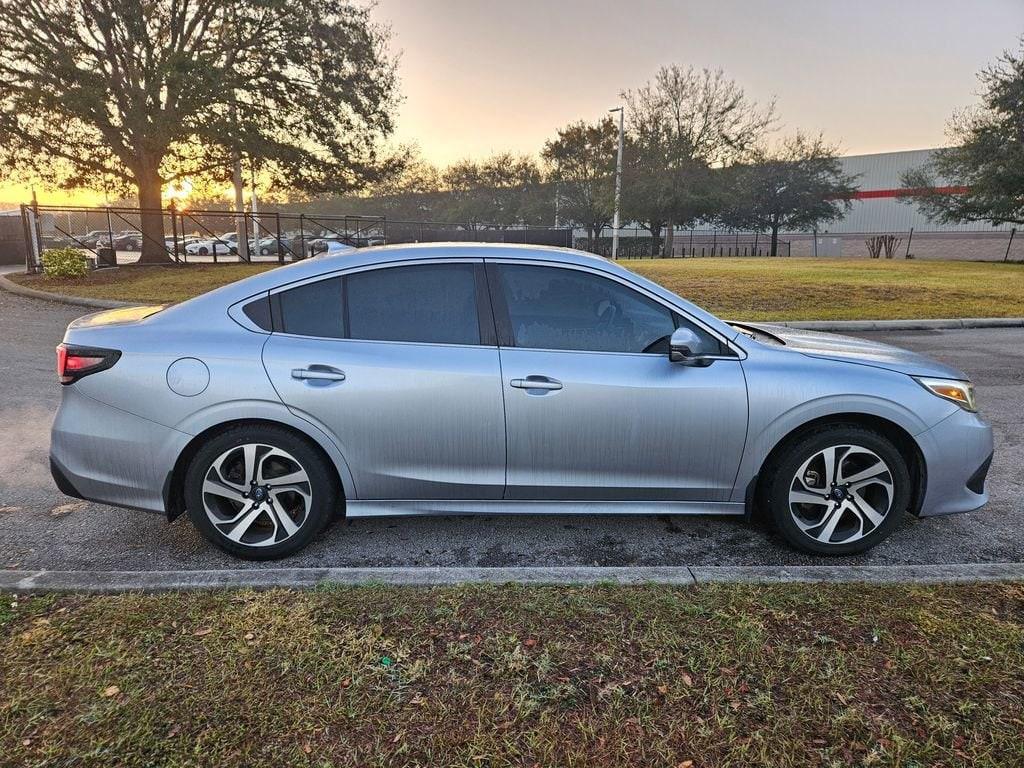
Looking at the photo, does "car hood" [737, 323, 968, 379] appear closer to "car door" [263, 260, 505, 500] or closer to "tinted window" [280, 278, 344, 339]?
"car door" [263, 260, 505, 500]

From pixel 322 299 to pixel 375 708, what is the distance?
6.66 ft

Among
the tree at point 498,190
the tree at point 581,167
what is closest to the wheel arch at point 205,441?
the tree at point 581,167

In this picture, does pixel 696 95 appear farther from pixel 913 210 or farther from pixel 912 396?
pixel 912 396

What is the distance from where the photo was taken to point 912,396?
340cm

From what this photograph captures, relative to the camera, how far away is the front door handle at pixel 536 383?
3.30 m

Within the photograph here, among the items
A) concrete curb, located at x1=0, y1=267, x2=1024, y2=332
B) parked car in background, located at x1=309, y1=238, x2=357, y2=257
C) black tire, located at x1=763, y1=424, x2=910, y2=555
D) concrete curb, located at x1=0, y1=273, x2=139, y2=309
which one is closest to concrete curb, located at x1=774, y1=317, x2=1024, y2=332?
concrete curb, located at x1=0, y1=267, x2=1024, y2=332

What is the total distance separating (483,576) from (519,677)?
718 millimetres

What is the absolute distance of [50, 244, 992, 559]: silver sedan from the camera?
329 centimetres

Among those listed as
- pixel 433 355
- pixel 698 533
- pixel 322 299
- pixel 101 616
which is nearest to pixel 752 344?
pixel 698 533

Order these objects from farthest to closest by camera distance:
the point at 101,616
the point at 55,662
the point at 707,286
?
the point at 707,286, the point at 101,616, the point at 55,662

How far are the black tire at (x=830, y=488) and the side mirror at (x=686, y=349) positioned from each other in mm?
657

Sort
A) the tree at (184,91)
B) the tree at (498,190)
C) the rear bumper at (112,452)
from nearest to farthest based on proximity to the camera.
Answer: the rear bumper at (112,452) → the tree at (184,91) → the tree at (498,190)

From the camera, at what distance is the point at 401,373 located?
3.29 m

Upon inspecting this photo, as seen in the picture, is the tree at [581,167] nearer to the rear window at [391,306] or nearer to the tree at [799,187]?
the tree at [799,187]
